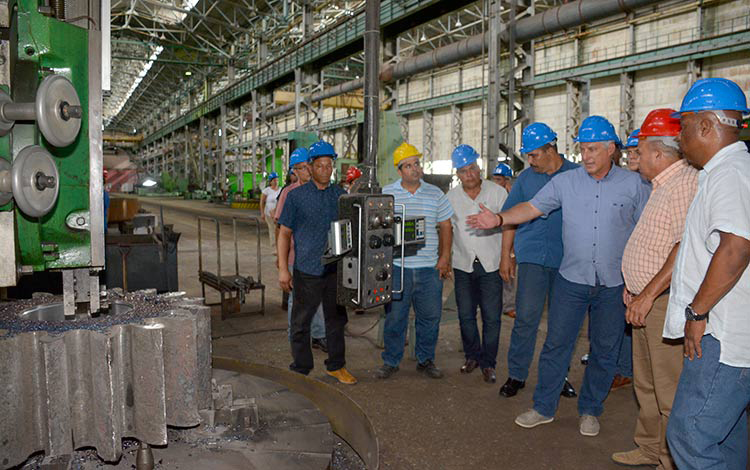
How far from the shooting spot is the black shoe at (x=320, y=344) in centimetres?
483

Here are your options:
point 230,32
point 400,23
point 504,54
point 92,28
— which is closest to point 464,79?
point 504,54

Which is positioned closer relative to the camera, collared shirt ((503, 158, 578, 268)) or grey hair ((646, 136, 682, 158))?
grey hair ((646, 136, 682, 158))

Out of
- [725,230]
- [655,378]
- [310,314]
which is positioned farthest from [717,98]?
[310,314]

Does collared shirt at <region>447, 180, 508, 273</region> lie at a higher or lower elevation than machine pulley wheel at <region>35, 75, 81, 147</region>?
lower

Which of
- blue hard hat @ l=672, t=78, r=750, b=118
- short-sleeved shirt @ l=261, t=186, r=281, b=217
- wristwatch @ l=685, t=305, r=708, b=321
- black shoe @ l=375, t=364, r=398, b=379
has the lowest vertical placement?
black shoe @ l=375, t=364, r=398, b=379

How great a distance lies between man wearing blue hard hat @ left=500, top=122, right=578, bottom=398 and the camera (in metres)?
3.67

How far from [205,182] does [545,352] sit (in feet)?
102

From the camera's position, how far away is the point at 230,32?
24.2 meters

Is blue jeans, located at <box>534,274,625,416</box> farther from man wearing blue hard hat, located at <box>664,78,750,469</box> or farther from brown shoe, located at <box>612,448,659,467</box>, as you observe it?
man wearing blue hard hat, located at <box>664,78,750,469</box>

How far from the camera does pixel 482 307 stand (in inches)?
165

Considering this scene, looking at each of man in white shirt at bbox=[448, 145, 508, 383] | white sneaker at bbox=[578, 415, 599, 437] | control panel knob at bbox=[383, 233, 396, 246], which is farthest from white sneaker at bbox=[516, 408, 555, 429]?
control panel knob at bbox=[383, 233, 396, 246]

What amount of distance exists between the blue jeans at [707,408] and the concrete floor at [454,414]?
987 millimetres

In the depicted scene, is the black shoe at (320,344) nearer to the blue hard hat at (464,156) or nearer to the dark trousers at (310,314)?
the dark trousers at (310,314)

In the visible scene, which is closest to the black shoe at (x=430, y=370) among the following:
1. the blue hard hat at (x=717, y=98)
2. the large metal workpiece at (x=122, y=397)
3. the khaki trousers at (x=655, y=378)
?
the khaki trousers at (x=655, y=378)
